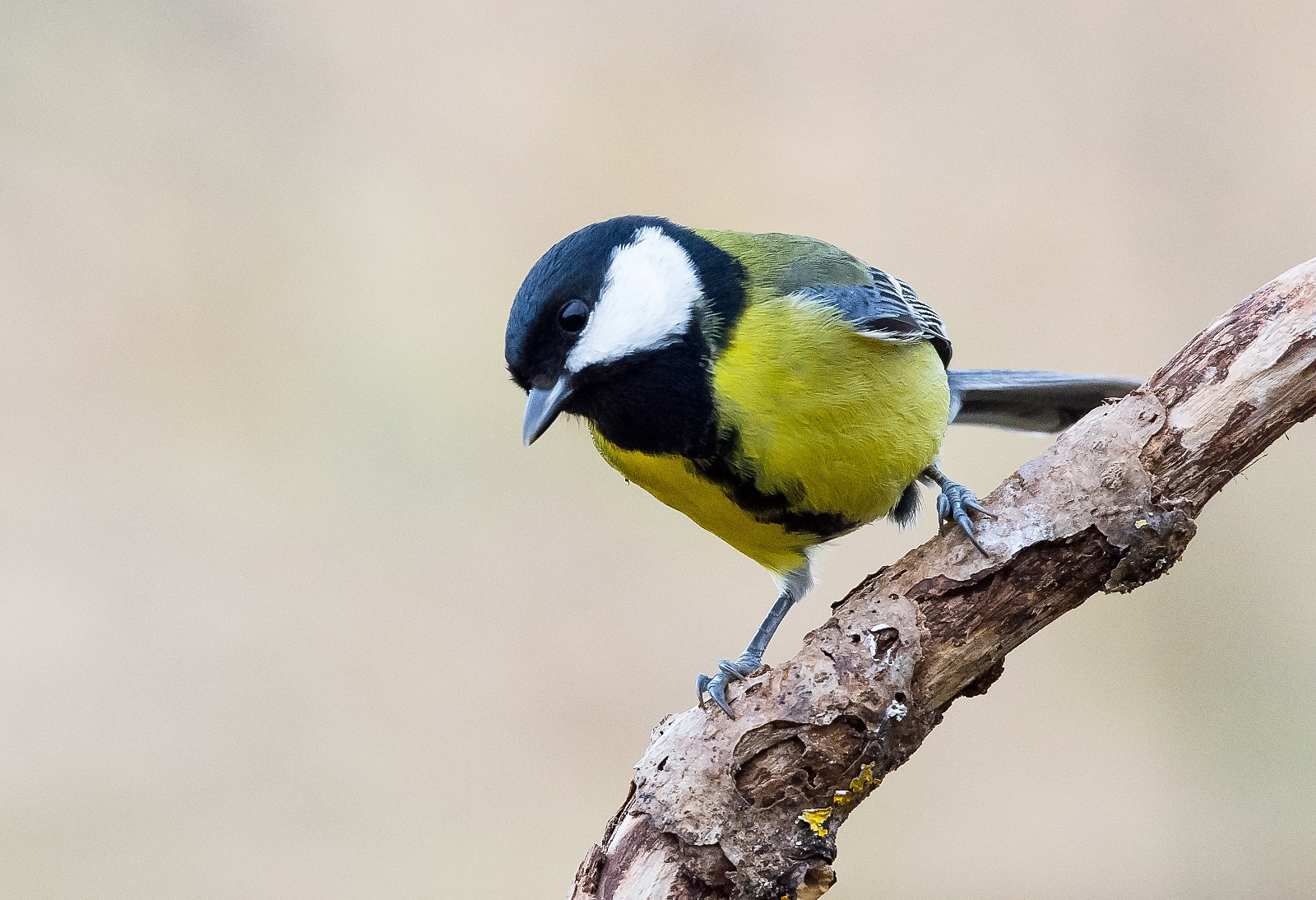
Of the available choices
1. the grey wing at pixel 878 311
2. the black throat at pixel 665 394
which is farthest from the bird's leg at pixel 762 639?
the grey wing at pixel 878 311

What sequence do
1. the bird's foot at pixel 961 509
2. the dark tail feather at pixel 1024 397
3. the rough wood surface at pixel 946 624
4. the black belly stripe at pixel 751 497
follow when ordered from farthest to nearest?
1. the dark tail feather at pixel 1024 397
2. the black belly stripe at pixel 751 497
3. the bird's foot at pixel 961 509
4. the rough wood surface at pixel 946 624

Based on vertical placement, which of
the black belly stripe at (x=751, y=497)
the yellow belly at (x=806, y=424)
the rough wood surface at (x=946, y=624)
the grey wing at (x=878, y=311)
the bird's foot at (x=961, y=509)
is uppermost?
the grey wing at (x=878, y=311)

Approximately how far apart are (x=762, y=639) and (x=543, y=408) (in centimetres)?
57

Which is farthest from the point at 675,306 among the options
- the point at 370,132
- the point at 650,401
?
the point at 370,132

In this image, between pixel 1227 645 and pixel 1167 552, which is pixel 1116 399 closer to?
pixel 1167 552

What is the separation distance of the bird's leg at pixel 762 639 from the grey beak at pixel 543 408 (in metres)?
0.38

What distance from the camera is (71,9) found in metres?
2.77

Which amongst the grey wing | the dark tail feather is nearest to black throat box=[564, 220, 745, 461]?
the grey wing

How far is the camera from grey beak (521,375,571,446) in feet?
→ 4.50

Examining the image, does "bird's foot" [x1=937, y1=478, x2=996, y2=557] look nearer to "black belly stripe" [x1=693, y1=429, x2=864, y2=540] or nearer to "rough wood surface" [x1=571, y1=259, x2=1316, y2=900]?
→ "rough wood surface" [x1=571, y1=259, x2=1316, y2=900]

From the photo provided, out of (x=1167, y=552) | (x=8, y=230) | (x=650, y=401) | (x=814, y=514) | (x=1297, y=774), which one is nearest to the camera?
(x=1167, y=552)

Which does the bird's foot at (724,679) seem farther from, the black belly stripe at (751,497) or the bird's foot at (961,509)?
the bird's foot at (961,509)

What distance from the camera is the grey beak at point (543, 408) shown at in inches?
53.9

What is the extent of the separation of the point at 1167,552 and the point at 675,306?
654 millimetres
